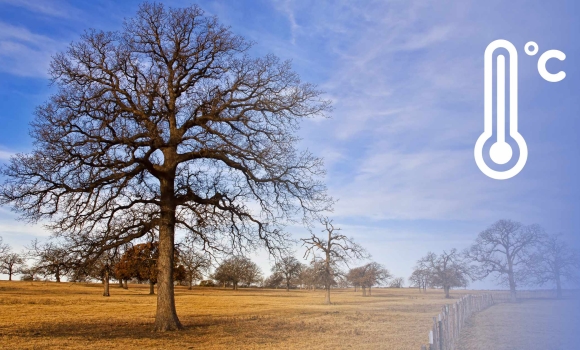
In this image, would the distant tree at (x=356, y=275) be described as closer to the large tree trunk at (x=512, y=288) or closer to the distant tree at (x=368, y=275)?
the distant tree at (x=368, y=275)

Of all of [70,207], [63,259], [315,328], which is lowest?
[315,328]

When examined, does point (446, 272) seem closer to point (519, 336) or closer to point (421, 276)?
point (421, 276)

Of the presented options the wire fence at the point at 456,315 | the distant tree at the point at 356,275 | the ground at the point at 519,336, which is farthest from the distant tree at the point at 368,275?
the ground at the point at 519,336

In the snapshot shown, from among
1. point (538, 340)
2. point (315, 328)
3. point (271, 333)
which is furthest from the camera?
point (315, 328)

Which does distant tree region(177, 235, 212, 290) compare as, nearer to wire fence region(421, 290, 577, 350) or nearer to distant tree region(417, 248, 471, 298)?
wire fence region(421, 290, 577, 350)

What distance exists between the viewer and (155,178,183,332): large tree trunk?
19156 millimetres

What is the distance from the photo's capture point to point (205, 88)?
2044 centimetres

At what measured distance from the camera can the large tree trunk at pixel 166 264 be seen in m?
19.2

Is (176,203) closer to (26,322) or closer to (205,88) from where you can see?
(205,88)

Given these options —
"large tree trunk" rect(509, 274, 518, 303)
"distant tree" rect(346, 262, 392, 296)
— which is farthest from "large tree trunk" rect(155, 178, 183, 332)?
"distant tree" rect(346, 262, 392, 296)

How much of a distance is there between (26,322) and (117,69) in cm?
1318

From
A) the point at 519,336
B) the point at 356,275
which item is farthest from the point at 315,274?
the point at 519,336

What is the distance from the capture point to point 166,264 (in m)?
19.6

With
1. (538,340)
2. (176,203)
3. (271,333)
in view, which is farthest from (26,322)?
(538,340)
